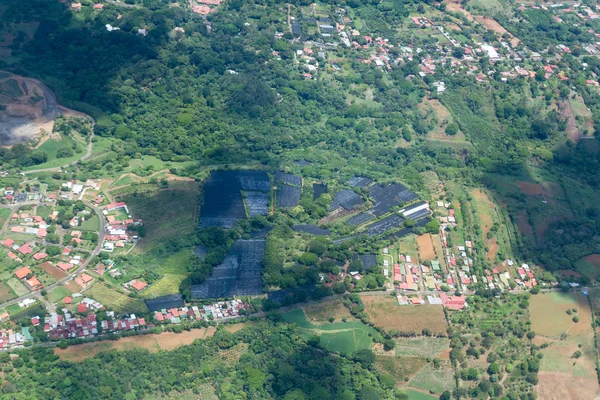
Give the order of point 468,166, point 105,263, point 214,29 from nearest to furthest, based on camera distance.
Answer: point 105,263
point 468,166
point 214,29

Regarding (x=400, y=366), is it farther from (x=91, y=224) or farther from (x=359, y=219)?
(x=91, y=224)

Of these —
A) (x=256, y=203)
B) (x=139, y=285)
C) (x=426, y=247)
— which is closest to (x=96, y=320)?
(x=139, y=285)

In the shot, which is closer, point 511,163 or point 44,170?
point 44,170

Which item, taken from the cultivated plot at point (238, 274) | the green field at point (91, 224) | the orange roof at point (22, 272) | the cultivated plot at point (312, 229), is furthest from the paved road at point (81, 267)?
the cultivated plot at point (312, 229)

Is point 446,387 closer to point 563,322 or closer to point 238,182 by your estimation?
point 563,322

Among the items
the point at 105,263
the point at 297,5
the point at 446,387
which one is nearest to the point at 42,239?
the point at 105,263

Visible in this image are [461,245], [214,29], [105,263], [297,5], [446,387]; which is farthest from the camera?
[297,5]
